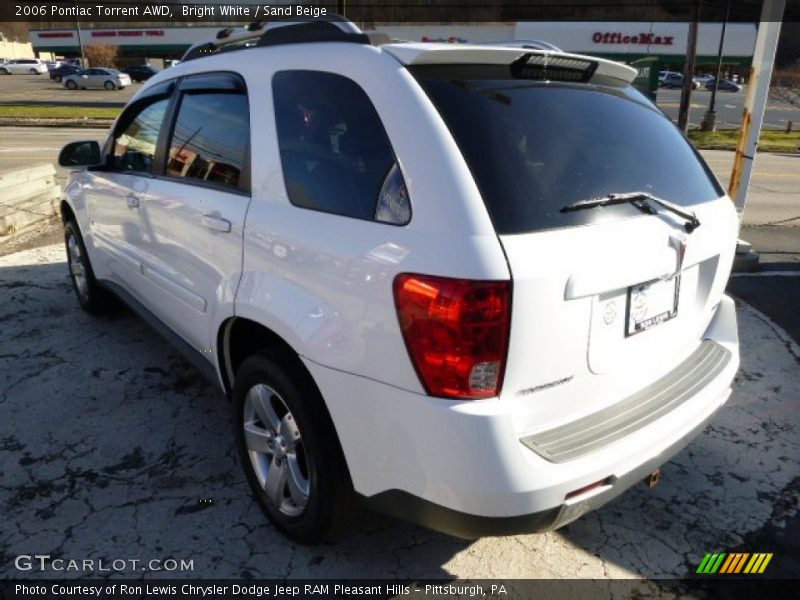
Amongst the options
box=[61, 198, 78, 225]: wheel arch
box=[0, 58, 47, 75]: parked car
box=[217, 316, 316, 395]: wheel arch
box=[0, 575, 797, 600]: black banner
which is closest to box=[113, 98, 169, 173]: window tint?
box=[61, 198, 78, 225]: wheel arch

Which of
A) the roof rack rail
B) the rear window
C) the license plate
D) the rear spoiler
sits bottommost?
the license plate

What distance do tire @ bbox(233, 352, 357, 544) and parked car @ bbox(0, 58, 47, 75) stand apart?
6683cm

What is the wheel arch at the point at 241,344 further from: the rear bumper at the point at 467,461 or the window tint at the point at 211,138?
the window tint at the point at 211,138

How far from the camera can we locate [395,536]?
2.54 metres

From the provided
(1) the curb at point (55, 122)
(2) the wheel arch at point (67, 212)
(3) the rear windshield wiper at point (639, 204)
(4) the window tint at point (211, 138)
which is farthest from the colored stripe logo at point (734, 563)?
(1) the curb at point (55, 122)

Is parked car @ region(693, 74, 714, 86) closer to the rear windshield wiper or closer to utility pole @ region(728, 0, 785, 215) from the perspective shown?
utility pole @ region(728, 0, 785, 215)

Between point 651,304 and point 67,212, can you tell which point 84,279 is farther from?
point 651,304

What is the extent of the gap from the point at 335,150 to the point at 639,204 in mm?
1053

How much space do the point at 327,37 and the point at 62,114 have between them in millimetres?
24879

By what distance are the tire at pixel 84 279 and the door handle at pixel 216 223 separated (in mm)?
2335

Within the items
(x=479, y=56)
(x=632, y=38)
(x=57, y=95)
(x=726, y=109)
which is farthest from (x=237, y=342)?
(x=632, y=38)

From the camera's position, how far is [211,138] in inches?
109

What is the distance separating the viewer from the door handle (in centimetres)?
248

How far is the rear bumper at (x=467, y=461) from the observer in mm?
1739
